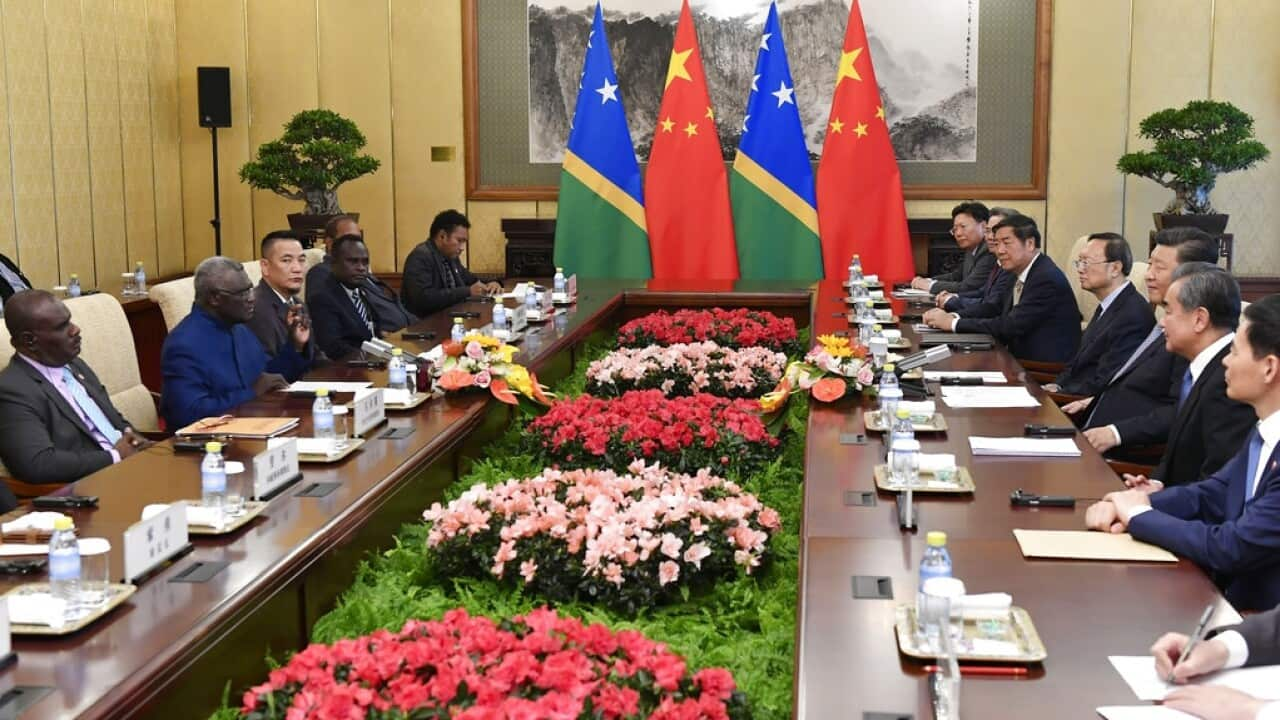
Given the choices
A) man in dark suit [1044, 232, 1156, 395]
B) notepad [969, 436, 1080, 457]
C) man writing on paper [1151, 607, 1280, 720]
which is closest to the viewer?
man writing on paper [1151, 607, 1280, 720]

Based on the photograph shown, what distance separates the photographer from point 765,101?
376 inches

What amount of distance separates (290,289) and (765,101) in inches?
186

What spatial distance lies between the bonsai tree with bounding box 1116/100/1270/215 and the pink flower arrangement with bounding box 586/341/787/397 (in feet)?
12.9

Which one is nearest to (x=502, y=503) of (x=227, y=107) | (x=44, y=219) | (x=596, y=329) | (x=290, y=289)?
(x=290, y=289)

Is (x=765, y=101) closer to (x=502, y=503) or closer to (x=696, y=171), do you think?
(x=696, y=171)

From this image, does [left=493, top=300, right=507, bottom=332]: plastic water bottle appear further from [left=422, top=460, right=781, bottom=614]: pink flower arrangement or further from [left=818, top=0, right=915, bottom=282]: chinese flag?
[left=818, top=0, right=915, bottom=282]: chinese flag

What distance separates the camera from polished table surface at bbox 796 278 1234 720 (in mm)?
1990

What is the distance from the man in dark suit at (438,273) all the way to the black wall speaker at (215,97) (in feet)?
9.55

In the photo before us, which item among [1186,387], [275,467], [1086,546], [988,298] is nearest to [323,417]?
[275,467]

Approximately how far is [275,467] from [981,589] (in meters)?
1.65

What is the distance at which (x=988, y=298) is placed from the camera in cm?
700

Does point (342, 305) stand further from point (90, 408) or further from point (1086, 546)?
point (1086, 546)

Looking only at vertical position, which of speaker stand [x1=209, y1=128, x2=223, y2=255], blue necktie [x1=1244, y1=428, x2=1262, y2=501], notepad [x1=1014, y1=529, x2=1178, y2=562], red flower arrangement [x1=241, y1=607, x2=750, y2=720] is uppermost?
speaker stand [x1=209, y1=128, x2=223, y2=255]

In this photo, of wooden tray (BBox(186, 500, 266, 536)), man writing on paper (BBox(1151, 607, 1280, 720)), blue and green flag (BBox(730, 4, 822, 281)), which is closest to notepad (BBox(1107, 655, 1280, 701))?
man writing on paper (BBox(1151, 607, 1280, 720))
